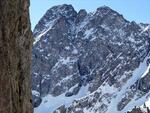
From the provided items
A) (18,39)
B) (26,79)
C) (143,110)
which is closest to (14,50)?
(18,39)

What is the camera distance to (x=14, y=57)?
15992 millimetres

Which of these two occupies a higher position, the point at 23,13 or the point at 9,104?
the point at 23,13

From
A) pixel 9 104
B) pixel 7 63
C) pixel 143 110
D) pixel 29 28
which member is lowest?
pixel 143 110

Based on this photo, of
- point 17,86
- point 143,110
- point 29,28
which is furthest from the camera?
point 143,110

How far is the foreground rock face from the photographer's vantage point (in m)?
15.3

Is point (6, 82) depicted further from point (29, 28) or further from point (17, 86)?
point (29, 28)

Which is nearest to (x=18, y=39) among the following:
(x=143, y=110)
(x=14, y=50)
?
(x=14, y=50)

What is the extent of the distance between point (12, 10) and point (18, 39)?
99cm

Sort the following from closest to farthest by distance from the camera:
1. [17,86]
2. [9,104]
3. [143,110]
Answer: [9,104], [17,86], [143,110]

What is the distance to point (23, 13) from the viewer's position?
16.9 meters

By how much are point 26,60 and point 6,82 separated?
6.90 feet

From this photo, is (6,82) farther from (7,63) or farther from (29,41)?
(29,41)

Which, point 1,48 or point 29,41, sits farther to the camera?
point 29,41

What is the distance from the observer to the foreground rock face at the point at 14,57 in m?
15.3
